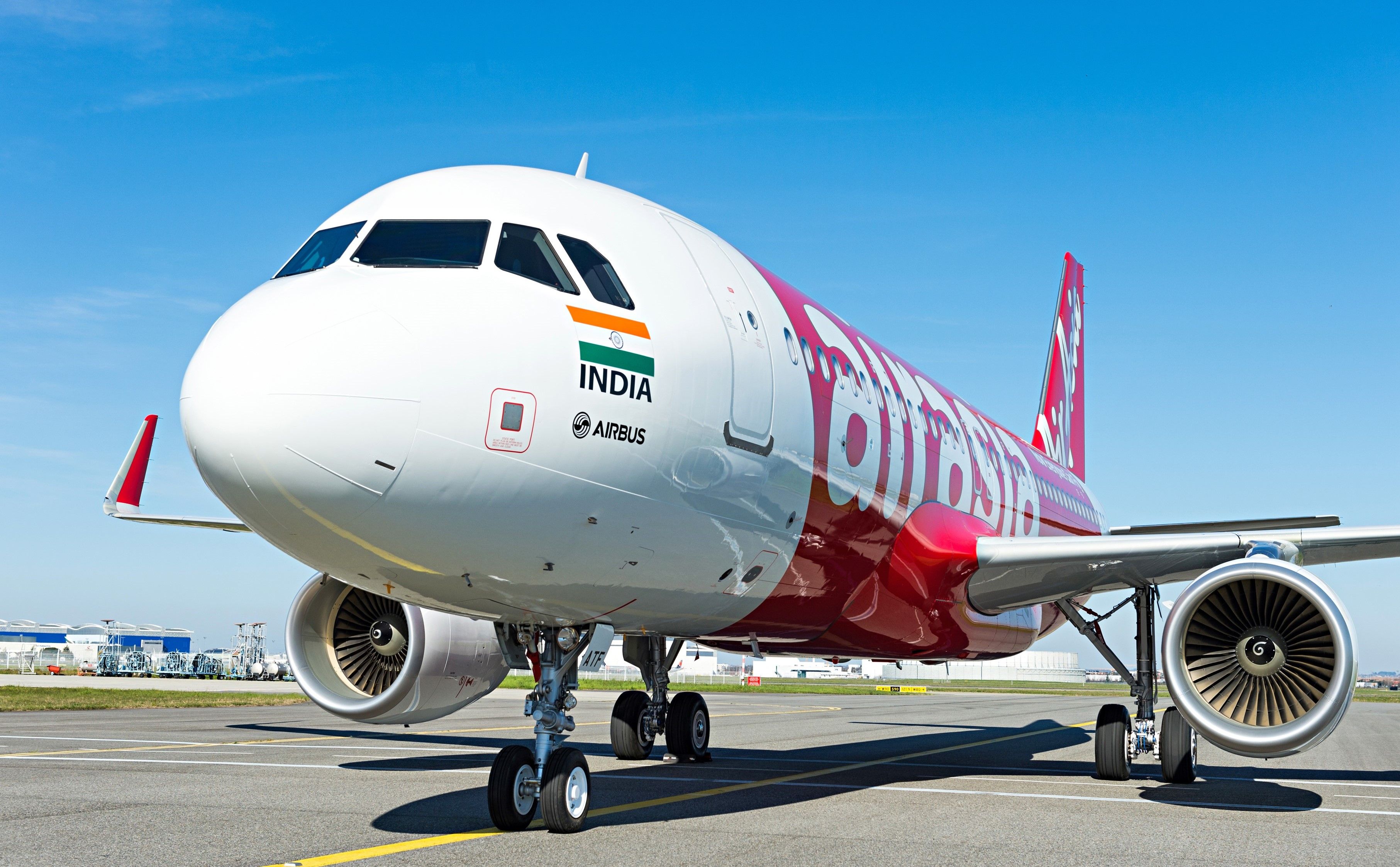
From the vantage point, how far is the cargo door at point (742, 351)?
811 cm

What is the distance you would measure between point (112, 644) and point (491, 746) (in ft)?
204

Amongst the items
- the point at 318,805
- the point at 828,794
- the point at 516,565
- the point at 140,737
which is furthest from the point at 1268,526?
the point at 140,737

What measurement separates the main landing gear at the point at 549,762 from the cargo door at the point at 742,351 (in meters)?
1.82

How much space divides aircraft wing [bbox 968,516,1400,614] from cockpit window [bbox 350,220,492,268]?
7.04m

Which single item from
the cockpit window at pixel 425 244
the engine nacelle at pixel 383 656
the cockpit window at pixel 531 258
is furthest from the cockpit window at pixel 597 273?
the engine nacelle at pixel 383 656

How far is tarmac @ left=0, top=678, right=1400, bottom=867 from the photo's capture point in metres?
7.09

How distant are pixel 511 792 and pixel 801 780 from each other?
4.93 metres

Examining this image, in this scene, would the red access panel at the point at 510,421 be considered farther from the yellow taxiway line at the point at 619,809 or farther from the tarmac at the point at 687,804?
the yellow taxiway line at the point at 619,809

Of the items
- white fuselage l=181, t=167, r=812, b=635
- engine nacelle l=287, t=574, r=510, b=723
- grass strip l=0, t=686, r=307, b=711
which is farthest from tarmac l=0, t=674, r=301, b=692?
white fuselage l=181, t=167, r=812, b=635

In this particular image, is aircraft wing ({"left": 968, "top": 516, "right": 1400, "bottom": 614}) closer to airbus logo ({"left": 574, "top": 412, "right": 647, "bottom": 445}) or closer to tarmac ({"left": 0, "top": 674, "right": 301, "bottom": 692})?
airbus logo ({"left": 574, "top": 412, "right": 647, "bottom": 445})

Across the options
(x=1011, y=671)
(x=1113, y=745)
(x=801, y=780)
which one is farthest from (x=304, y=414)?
(x=1011, y=671)

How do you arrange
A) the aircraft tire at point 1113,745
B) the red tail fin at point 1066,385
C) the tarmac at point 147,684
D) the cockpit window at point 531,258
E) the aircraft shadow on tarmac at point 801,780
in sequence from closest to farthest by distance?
the cockpit window at point 531,258 → the aircraft shadow on tarmac at point 801,780 → the aircraft tire at point 1113,745 → the red tail fin at point 1066,385 → the tarmac at point 147,684

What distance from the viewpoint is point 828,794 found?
1047cm

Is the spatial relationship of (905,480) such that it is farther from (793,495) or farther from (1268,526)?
(1268,526)
